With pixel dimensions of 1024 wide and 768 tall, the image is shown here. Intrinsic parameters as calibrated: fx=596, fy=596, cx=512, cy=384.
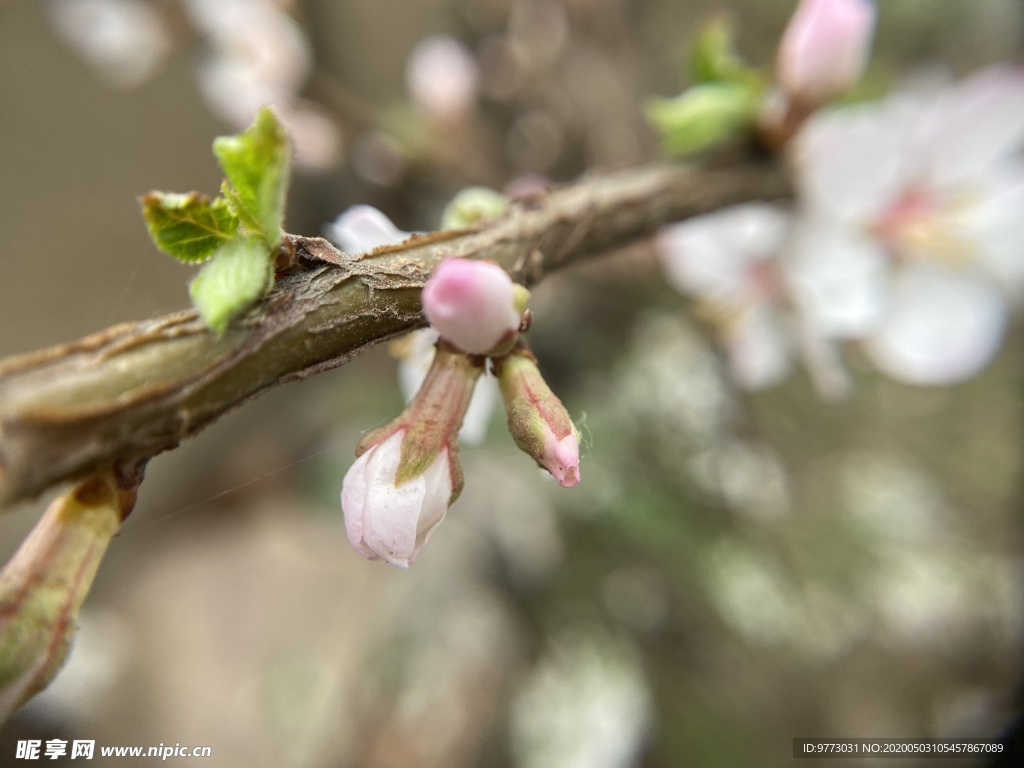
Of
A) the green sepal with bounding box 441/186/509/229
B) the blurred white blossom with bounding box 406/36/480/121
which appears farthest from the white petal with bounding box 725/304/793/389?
the blurred white blossom with bounding box 406/36/480/121

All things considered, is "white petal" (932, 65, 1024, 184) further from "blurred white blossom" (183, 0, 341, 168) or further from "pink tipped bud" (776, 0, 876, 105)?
"blurred white blossom" (183, 0, 341, 168)

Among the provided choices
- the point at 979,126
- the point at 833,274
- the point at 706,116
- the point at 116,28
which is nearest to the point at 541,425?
the point at 706,116

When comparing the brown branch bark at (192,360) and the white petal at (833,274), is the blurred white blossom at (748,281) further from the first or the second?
the brown branch bark at (192,360)

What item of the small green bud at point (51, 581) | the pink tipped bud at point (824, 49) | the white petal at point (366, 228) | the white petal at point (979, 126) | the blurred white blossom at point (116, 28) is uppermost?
the blurred white blossom at point (116, 28)

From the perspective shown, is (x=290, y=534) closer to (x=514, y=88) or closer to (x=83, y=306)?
(x=83, y=306)

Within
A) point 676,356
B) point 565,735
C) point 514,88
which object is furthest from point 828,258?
point 514,88

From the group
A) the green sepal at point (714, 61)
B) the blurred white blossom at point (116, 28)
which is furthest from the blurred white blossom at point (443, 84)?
the green sepal at point (714, 61)

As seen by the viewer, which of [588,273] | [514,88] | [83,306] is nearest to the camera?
[83,306]
